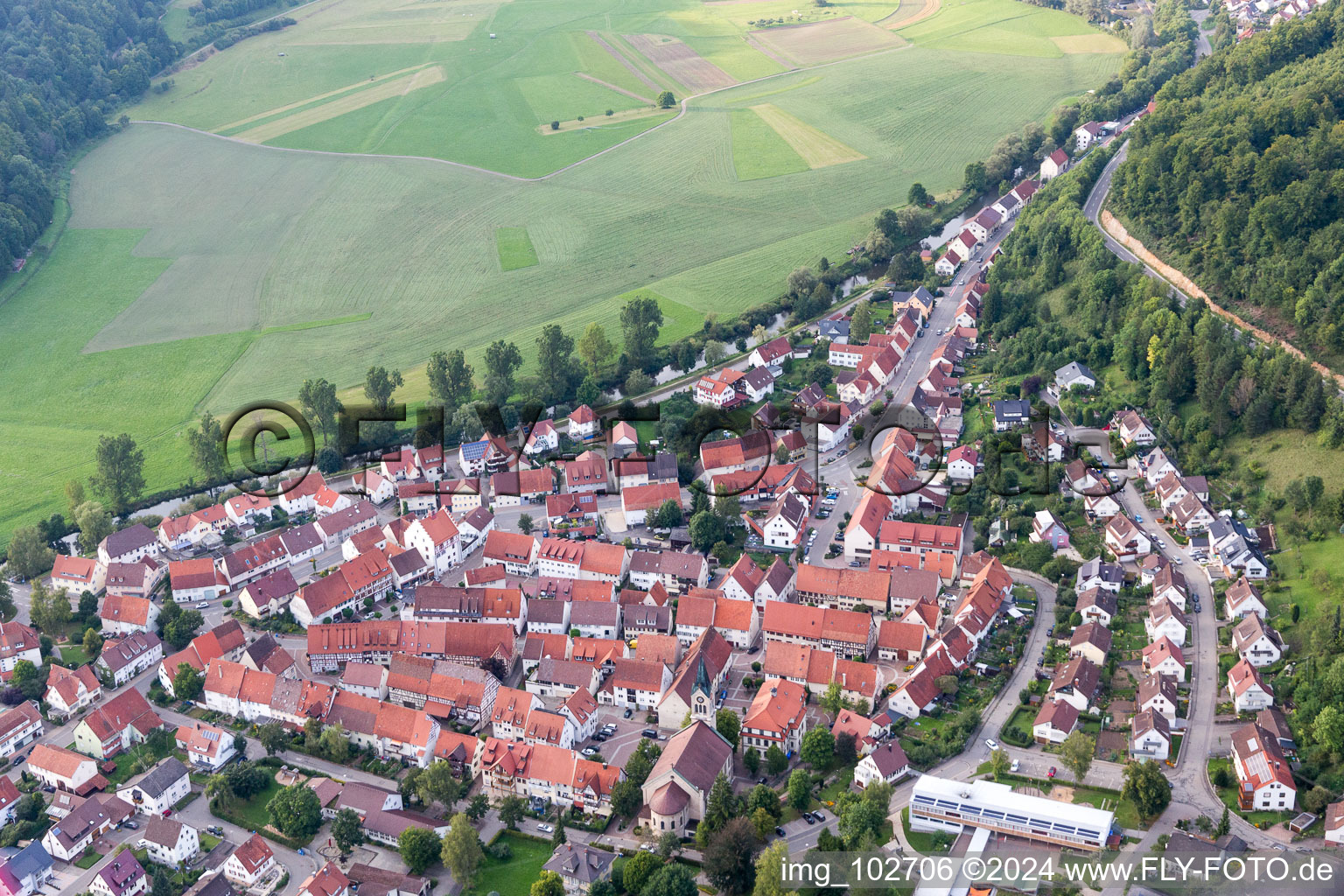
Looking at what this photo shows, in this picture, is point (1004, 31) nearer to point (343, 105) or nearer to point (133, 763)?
point (343, 105)

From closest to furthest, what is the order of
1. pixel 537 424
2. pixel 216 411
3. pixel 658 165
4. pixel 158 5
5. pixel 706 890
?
pixel 706 890, pixel 537 424, pixel 216 411, pixel 658 165, pixel 158 5

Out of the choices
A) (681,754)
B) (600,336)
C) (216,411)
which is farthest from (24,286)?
(681,754)

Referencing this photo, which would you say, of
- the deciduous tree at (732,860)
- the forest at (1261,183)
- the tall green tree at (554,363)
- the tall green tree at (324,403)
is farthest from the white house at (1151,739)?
the tall green tree at (324,403)

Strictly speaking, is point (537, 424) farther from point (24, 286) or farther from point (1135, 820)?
point (24, 286)

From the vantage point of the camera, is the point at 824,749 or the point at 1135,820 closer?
the point at 1135,820

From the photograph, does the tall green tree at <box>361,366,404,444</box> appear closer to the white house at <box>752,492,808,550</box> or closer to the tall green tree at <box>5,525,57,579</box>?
the tall green tree at <box>5,525,57,579</box>

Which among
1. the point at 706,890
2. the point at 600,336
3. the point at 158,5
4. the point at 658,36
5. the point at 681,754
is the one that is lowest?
the point at 706,890

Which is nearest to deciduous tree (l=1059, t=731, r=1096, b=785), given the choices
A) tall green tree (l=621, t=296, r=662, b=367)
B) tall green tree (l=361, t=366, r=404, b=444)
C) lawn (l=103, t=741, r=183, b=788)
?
lawn (l=103, t=741, r=183, b=788)
